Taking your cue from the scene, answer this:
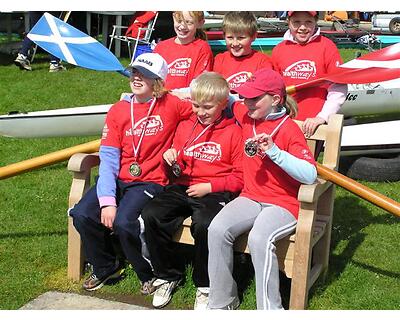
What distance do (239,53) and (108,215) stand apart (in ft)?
5.06

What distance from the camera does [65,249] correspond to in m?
4.94

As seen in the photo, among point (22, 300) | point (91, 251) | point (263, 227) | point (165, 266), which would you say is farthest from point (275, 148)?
point (22, 300)

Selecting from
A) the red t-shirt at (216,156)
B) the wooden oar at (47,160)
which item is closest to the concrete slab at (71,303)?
the red t-shirt at (216,156)

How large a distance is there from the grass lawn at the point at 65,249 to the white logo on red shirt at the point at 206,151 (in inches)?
31.7

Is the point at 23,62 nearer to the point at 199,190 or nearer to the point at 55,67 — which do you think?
the point at 55,67

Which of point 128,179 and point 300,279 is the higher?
point 128,179

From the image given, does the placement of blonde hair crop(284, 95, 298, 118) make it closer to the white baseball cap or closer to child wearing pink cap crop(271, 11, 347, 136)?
child wearing pink cap crop(271, 11, 347, 136)

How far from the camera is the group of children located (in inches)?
151

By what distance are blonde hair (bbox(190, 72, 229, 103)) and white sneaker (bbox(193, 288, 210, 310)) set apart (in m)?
1.13

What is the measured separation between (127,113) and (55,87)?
6.87 metres

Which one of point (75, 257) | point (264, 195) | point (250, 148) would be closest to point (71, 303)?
point (75, 257)

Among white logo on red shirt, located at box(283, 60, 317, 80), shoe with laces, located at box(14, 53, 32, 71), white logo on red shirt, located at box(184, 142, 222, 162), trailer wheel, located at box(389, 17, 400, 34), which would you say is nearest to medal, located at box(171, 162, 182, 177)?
white logo on red shirt, located at box(184, 142, 222, 162)

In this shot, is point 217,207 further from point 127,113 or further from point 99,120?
point 99,120

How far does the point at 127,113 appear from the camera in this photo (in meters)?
4.32
